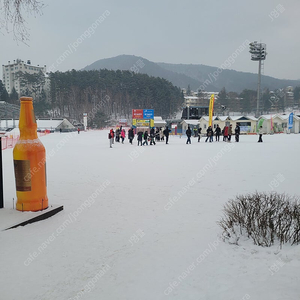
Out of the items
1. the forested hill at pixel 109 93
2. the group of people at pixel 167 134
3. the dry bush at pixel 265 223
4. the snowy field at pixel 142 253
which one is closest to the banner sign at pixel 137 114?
the group of people at pixel 167 134

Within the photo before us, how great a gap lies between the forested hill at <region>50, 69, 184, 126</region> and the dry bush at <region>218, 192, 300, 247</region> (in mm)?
92316

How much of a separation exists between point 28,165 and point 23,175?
234 mm

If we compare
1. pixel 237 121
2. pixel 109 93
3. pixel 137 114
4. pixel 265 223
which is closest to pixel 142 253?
pixel 265 223

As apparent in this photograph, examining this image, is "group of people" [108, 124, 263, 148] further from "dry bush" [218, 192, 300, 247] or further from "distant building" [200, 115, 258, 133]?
"distant building" [200, 115, 258, 133]

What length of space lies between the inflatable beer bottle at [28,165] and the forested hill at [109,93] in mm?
90109

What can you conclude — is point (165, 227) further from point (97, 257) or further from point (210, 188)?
point (210, 188)

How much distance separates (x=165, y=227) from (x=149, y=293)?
203 centimetres

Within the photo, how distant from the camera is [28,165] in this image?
5.55 meters

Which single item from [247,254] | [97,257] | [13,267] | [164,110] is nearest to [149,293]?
[97,257]

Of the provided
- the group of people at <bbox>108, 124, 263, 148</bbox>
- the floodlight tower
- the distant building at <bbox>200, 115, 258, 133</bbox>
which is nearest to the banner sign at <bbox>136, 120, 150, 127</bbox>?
the group of people at <bbox>108, 124, 263, 148</bbox>

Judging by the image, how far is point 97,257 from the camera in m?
4.00

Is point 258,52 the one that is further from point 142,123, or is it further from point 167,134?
point 167,134

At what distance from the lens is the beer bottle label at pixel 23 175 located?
18.2ft

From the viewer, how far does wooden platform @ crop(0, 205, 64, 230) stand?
5.00 m
